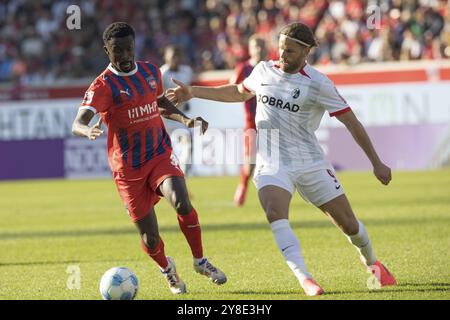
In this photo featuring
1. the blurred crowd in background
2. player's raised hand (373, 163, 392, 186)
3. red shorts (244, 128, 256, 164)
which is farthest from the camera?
the blurred crowd in background

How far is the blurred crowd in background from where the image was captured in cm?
2562

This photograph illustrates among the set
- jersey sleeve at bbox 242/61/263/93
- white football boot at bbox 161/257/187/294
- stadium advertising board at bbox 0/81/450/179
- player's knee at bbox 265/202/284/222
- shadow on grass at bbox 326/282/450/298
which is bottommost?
stadium advertising board at bbox 0/81/450/179

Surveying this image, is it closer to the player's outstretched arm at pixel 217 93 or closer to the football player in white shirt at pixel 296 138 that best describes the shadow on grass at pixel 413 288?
the football player in white shirt at pixel 296 138

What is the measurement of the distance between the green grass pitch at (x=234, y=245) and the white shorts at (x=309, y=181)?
830 mm

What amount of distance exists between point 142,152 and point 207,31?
21529 mm

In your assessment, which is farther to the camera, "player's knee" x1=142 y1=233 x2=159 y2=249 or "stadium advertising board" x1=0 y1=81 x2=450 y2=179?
"stadium advertising board" x1=0 y1=81 x2=450 y2=179

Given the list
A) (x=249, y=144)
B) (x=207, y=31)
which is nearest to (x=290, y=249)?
(x=249, y=144)

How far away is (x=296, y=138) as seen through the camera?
8.48m

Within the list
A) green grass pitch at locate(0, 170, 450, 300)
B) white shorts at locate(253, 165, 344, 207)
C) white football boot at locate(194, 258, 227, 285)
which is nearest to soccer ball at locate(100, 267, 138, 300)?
green grass pitch at locate(0, 170, 450, 300)

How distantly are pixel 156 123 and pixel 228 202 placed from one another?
956 cm

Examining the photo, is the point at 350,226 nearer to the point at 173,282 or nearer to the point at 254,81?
the point at 254,81

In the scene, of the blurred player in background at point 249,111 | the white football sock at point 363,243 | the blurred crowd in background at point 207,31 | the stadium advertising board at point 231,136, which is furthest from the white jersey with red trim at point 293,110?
the blurred crowd in background at point 207,31

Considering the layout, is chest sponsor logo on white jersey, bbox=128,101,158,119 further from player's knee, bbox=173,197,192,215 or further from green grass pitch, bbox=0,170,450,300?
green grass pitch, bbox=0,170,450,300

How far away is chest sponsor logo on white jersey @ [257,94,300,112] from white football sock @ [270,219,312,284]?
97 cm
